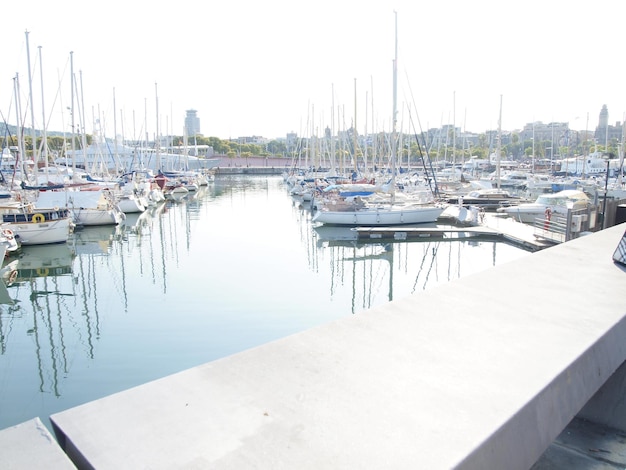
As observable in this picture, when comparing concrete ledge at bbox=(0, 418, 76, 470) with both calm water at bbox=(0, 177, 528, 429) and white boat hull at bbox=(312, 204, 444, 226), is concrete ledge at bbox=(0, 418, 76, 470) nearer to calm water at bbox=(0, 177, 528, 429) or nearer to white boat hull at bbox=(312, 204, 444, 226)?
calm water at bbox=(0, 177, 528, 429)

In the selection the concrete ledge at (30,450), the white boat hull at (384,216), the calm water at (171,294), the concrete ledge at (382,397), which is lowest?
the calm water at (171,294)

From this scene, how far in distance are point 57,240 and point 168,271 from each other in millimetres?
8176

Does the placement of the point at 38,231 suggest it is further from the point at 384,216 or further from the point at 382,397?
the point at 382,397

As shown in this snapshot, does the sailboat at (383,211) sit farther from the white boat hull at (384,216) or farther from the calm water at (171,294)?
the calm water at (171,294)

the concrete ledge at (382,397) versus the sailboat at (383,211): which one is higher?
the concrete ledge at (382,397)

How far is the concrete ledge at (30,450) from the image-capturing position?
2.48 meters

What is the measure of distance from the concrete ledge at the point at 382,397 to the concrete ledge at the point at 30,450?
125 mm

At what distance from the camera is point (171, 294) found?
14.9 m

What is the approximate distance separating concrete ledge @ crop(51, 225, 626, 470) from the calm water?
543cm

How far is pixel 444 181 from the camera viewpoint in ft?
145

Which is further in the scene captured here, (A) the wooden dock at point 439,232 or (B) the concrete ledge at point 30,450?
(A) the wooden dock at point 439,232

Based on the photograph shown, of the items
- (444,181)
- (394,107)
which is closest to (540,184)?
(444,181)

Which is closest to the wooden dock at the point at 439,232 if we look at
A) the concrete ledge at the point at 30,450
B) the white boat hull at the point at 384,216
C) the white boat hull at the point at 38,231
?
the white boat hull at the point at 384,216

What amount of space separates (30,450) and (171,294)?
12551 millimetres
